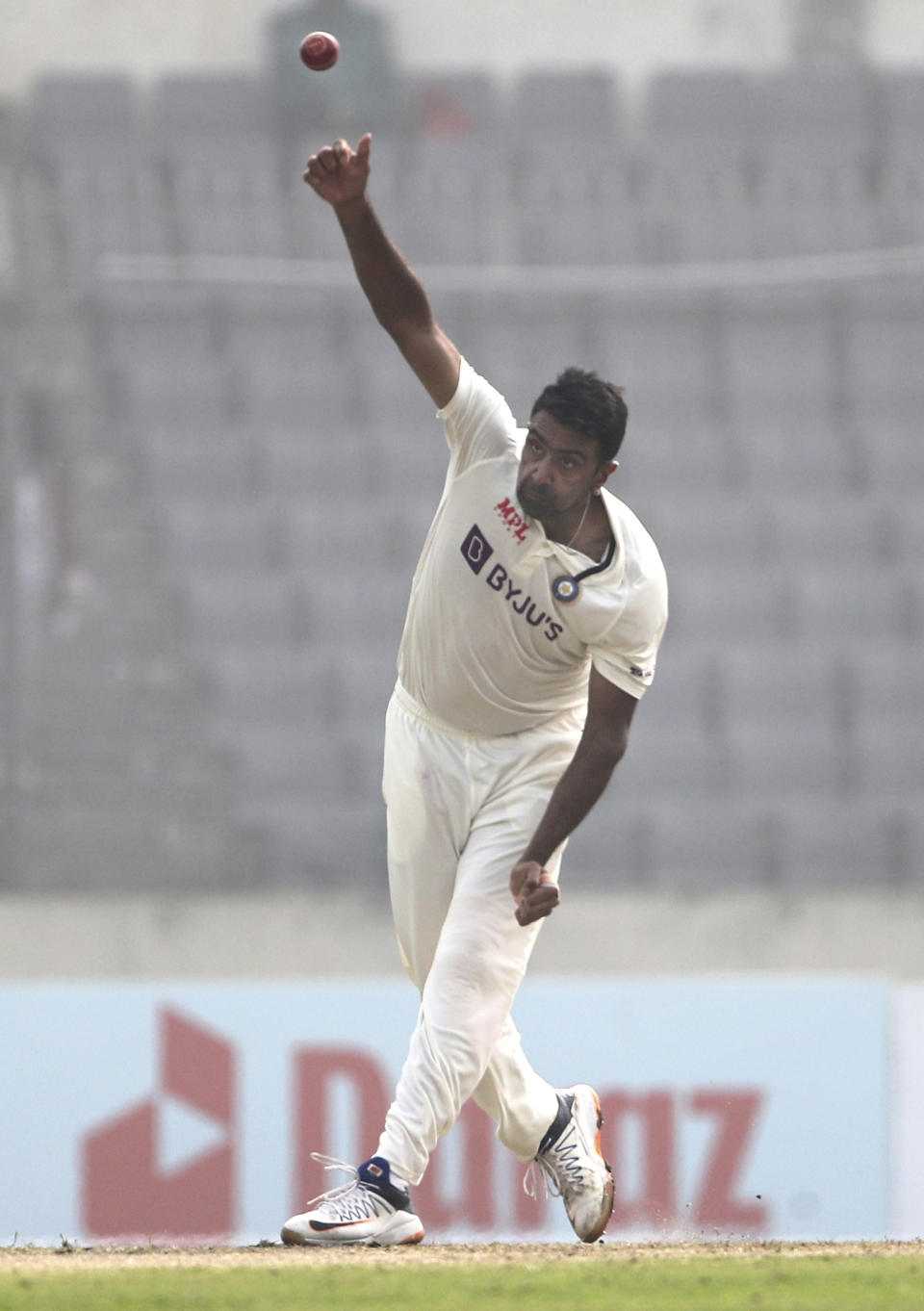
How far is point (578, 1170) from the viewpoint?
4496 mm

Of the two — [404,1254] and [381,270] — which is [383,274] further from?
[404,1254]

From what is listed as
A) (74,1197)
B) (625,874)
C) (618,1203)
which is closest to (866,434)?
(625,874)

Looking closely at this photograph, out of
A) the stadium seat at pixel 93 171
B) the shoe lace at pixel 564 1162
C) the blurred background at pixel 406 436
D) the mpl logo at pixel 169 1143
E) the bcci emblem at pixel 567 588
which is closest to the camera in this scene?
the bcci emblem at pixel 567 588

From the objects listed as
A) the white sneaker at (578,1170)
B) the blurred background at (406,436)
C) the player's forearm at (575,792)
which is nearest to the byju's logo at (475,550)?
the player's forearm at (575,792)

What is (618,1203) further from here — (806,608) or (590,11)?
(590,11)

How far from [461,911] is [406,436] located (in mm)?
7831

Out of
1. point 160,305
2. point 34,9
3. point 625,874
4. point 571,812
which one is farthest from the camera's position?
point 34,9

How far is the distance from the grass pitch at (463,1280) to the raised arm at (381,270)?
1.65 meters

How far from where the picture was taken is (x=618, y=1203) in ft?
25.0

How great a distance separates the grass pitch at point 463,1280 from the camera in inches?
129

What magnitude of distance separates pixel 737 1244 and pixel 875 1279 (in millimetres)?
892

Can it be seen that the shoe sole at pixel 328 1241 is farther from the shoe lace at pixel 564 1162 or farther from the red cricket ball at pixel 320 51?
the red cricket ball at pixel 320 51

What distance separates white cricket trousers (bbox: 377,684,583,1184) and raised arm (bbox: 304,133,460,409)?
78cm

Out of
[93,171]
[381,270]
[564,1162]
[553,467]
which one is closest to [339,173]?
[381,270]
